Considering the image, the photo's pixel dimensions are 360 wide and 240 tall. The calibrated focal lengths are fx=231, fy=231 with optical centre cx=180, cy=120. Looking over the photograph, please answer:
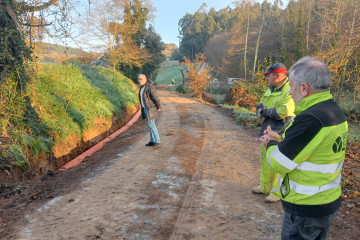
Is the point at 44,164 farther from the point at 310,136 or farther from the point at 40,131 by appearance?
the point at 310,136

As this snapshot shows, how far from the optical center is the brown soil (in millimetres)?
2920

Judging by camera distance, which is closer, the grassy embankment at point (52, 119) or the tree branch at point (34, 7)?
the grassy embankment at point (52, 119)

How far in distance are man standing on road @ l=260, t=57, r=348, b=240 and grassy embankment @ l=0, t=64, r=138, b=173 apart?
5.03 m

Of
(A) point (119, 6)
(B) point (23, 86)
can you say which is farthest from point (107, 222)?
(A) point (119, 6)

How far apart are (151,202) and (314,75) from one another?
2.87m

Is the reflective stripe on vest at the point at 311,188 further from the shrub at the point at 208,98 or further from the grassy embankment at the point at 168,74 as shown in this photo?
the grassy embankment at the point at 168,74

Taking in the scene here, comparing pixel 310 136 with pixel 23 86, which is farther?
pixel 23 86

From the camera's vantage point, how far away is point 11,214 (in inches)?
132

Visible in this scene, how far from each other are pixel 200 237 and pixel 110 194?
1764mm

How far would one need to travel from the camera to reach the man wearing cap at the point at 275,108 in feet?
10.7

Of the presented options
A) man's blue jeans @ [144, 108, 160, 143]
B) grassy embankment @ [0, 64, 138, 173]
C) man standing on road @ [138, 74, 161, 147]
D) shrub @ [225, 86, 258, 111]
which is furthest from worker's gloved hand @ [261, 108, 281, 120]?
shrub @ [225, 86, 258, 111]

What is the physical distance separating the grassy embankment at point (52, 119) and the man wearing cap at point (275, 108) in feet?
15.4

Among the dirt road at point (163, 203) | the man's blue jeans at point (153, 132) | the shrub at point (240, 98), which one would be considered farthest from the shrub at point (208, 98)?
the dirt road at point (163, 203)

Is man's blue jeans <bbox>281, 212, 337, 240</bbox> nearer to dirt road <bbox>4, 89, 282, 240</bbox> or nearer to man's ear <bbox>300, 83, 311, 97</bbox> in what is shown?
man's ear <bbox>300, 83, 311, 97</bbox>
